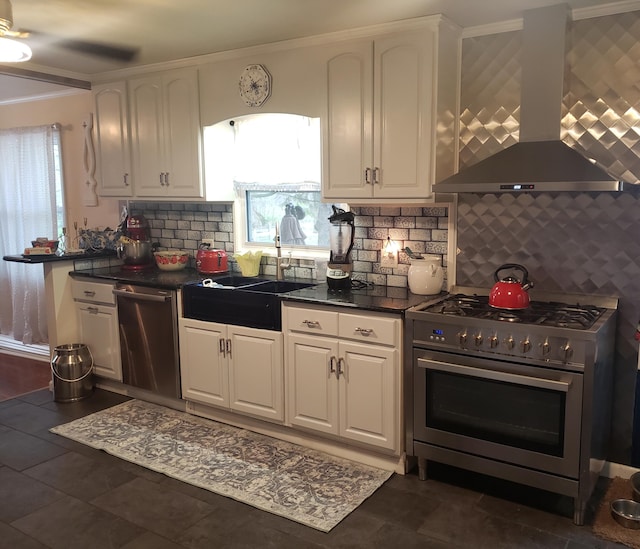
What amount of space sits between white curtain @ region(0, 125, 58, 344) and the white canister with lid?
3.75m

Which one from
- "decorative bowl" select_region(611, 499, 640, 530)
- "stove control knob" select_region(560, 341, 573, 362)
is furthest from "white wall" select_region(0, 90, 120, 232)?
"decorative bowl" select_region(611, 499, 640, 530)

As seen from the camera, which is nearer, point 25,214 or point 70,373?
point 70,373

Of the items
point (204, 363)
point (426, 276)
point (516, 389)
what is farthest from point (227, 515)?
point (426, 276)

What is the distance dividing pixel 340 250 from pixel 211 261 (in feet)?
3.73

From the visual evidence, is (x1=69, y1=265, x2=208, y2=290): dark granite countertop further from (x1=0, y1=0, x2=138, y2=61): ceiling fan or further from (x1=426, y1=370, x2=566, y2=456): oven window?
(x1=426, y1=370, x2=566, y2=456): oven window

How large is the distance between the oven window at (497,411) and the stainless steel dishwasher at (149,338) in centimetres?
188

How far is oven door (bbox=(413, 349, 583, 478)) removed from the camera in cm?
270

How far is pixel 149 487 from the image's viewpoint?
10.3ft

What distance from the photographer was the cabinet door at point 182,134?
4.20m

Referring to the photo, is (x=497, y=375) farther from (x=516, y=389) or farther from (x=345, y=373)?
(x=345, y=373)

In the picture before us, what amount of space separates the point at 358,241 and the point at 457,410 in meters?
1.35

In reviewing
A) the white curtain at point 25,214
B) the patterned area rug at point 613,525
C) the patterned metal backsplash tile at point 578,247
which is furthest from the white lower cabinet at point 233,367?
the white curtain at point 25,214

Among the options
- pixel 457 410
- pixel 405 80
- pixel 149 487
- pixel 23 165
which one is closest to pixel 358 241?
pixel 405 80

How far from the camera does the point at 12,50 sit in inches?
101
